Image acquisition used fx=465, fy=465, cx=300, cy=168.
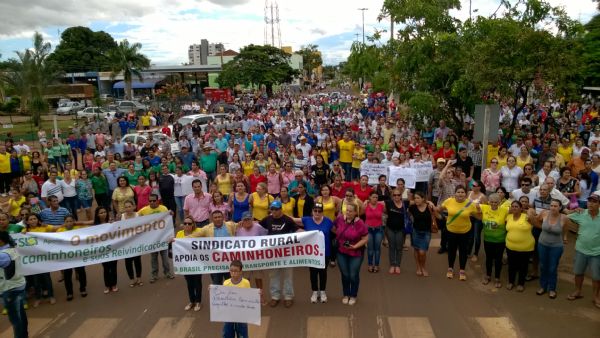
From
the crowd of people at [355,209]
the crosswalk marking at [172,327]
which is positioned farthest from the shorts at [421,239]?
the crosswalk marking at [172,327]

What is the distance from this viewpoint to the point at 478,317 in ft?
22.5

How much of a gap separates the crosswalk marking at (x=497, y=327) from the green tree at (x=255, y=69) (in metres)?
50.3

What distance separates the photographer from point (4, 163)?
543 inches

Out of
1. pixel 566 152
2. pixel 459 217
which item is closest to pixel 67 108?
pixel 566 152

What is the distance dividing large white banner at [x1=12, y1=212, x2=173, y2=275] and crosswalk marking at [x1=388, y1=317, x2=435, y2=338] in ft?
13.3

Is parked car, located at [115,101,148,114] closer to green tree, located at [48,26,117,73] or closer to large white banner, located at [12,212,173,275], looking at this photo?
green tree, located at [48,26,117,73]

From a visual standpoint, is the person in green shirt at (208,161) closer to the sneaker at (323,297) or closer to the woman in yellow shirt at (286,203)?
the woman in yellow shirt at (286,203)

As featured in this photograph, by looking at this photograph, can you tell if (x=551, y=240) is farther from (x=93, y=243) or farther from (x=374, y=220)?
(x=93, y=243)

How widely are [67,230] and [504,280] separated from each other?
24.8ft

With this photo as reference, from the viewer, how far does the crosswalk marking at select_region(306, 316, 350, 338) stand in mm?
6449

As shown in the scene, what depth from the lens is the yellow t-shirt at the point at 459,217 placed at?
7844 mm

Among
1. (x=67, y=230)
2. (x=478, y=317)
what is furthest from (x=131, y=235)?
(x=478, y=317)

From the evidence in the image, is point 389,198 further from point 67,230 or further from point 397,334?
point 67,230

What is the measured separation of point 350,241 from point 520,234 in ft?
9.05
